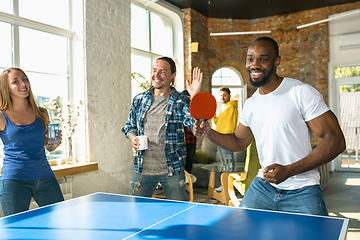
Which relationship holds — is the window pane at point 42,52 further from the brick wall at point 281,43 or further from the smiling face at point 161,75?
the brick wall at point 281,43

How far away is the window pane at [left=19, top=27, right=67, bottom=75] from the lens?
388cm

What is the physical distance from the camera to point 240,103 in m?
8.45

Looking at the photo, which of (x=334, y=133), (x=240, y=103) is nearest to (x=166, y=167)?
(x=334, y=133)

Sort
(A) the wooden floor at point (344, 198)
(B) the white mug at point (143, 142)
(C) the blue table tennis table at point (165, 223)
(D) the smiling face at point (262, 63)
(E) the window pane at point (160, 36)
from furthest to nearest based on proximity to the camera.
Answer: (E) the window pane at point (160, 36)
(A) the wooden floor at point (344, 198)
(B) the white mug at point (143, 142)
(D) the smiling face at point (262, 63)
(C) the blue table tennis table at point (165, 223)

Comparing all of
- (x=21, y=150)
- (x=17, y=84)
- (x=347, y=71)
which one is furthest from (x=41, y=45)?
(x=347, y=71)

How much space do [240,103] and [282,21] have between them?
2.29m

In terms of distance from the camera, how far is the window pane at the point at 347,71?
7633 mm

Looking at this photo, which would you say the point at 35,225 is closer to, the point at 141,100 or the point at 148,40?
the point at 141,100

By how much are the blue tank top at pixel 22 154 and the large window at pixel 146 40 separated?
3756 mm

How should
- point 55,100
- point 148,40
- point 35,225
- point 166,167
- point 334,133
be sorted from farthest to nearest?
point 148,40 → point 55,100 → point 166,167 → point 334,133 → point 35,225

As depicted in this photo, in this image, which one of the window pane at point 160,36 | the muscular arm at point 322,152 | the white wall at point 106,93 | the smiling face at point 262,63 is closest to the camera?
the muscular arm at point 322,152

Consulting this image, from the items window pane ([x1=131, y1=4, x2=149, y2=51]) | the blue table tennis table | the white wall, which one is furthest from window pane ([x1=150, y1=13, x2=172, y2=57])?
the blue table tennis table

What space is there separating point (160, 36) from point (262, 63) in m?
5.59

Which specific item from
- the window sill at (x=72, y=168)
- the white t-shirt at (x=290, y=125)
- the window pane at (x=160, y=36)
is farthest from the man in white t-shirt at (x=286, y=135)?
the window pane at (x=160, y=36)
